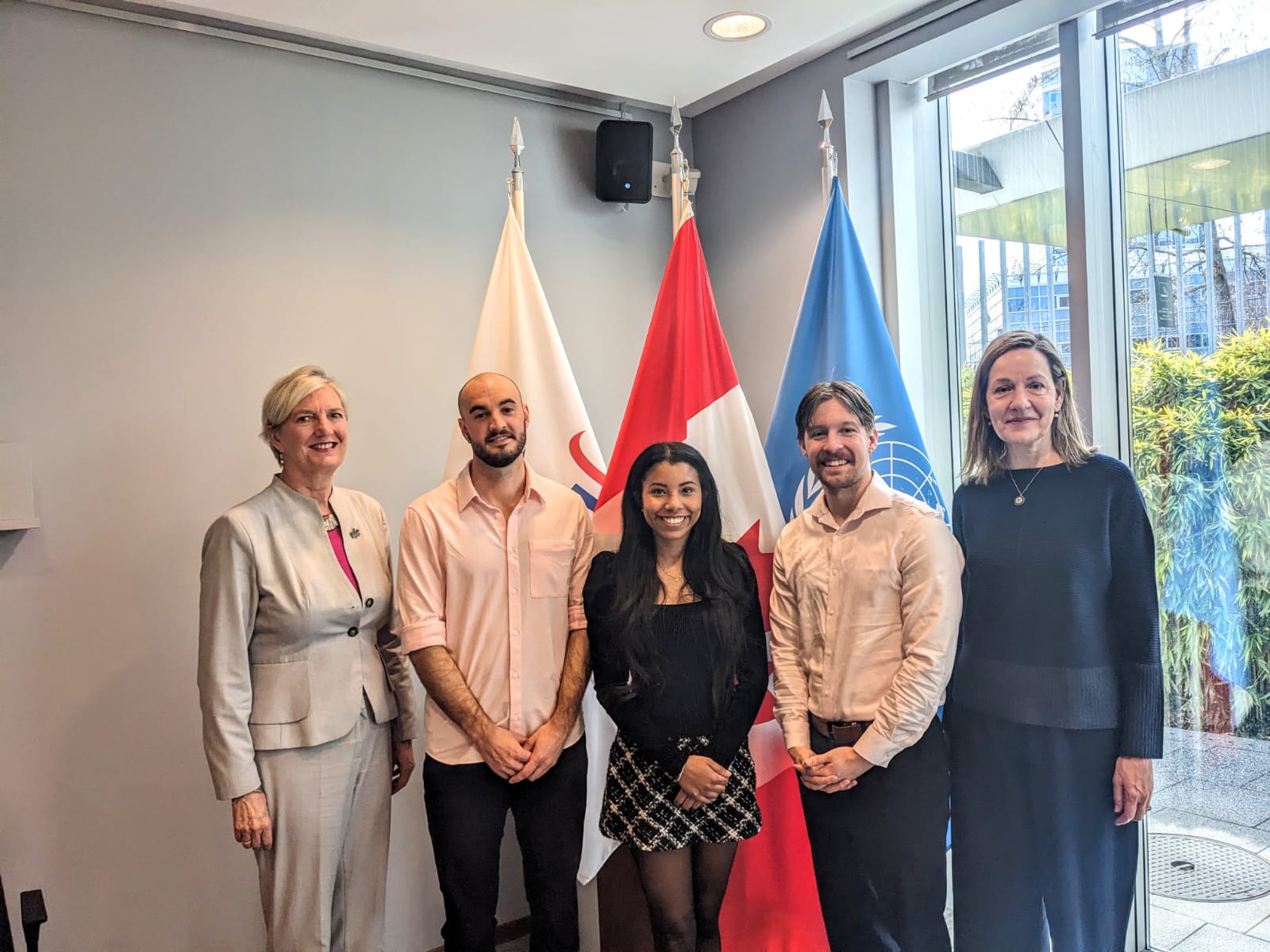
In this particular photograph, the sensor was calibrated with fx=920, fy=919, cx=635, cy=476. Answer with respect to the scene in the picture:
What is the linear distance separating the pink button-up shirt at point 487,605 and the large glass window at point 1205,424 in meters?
1.60

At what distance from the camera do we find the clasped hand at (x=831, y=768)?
186 cm

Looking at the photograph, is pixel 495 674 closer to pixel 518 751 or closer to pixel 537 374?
pixel 518 751

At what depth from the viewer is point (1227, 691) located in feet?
7.62

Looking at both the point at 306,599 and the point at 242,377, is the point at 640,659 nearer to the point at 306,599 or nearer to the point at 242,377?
the point at 306,599

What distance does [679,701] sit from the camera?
1.93 meters

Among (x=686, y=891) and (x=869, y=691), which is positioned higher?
(x=869, y=691)

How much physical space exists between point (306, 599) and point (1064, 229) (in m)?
2.23

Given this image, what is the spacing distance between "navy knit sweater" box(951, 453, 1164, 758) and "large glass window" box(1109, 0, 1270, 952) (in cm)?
67

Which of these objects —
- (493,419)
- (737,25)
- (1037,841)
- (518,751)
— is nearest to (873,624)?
(1037,841)

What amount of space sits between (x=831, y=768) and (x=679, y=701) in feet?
1.10

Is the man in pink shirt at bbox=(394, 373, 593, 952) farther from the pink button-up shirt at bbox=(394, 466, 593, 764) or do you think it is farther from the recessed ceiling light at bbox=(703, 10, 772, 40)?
the recessed ceiling light at bbox=(703, 10, 772, 40)

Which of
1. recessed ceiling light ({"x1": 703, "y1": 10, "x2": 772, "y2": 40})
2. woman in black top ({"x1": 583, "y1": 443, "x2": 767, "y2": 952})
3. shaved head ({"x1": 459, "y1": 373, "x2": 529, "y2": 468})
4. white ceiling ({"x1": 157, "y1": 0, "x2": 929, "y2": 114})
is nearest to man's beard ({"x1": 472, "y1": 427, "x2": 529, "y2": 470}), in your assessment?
shaved head ({"x1": 459, "y1": 373, "x2": 529, "y2": 468})

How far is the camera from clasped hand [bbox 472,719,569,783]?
1962 millimetres

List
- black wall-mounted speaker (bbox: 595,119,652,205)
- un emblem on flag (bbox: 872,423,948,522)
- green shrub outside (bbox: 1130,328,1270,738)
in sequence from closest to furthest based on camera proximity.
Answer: green shrub outside (bbox: 1130,328,1270,738)
un emblem on flag (bbox: 872,423,948,522)
black wall-mounted speaker (bbox: 595,119,652,205)
